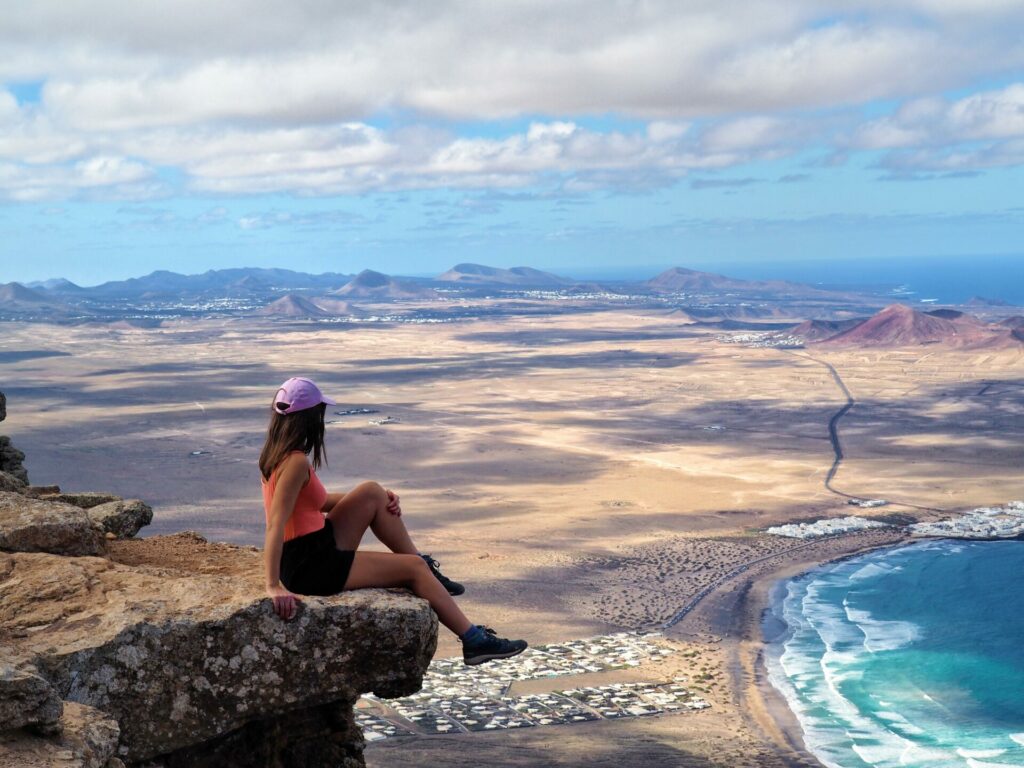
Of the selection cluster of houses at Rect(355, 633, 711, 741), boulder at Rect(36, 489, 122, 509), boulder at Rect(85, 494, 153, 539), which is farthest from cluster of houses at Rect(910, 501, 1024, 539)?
boulder at Rect(85, 494, 153, 539)

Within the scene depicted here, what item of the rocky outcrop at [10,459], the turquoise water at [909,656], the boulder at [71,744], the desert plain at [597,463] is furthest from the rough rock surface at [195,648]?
the turquoise water at [909,656]

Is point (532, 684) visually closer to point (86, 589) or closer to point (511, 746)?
point (511, 746)

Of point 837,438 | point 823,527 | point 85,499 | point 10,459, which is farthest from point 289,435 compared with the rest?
point 837,438

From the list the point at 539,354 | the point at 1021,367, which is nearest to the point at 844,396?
the point at 1021,367

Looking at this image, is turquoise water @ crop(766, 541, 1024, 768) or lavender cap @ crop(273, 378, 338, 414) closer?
lavender cap @ crop(273, 378, 338, 414)

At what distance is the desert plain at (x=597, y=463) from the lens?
30938 millimetres

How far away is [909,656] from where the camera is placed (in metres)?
33.3

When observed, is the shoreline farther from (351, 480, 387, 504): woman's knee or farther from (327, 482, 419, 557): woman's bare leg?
(351, 480, 387, 504): woman's knee

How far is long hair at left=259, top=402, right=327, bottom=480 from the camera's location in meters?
7.40

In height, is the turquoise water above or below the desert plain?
below

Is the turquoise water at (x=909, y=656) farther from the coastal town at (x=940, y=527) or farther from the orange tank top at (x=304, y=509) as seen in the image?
the orange tank top at (x=304, y=509)

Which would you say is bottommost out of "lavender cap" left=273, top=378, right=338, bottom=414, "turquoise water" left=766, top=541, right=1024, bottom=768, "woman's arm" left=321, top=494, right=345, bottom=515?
"turquoise water" left=766, top=541, right=1024, bottom=768

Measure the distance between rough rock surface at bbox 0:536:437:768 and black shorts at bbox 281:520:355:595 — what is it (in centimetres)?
14

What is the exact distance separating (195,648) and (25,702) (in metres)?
1.48
